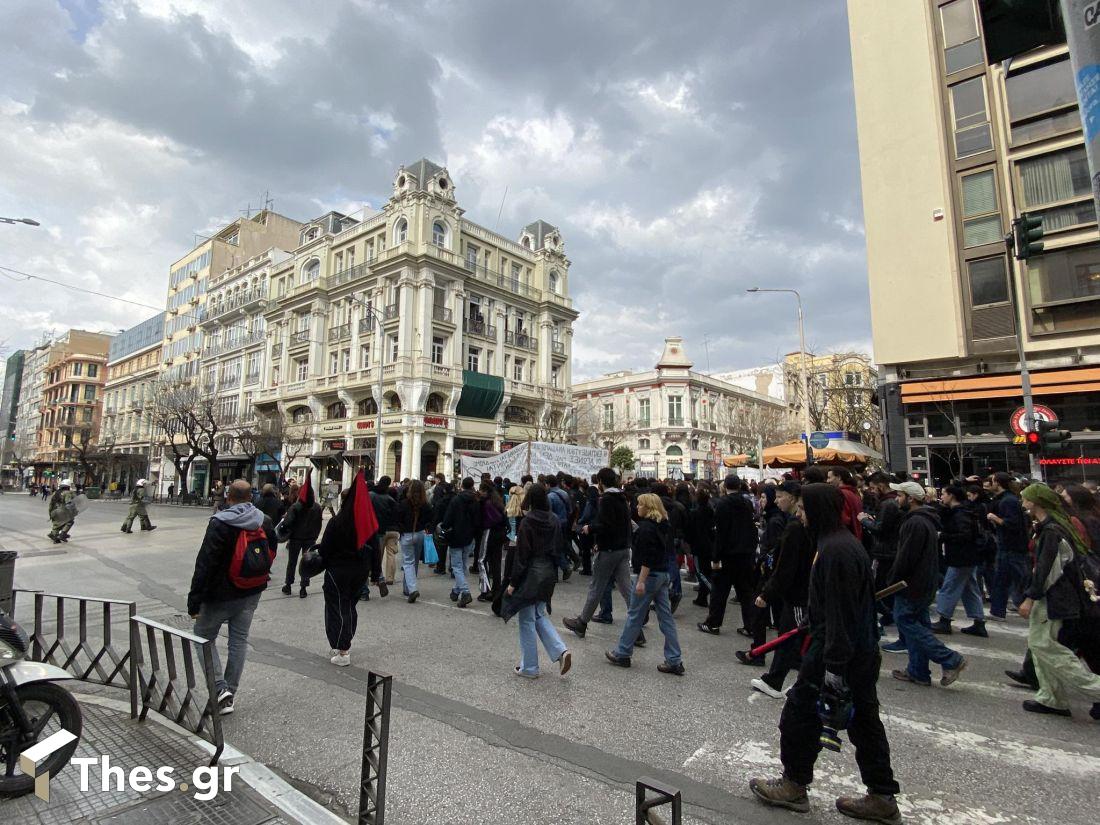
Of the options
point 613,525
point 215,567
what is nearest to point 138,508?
point 215,567

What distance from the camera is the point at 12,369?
102 metres

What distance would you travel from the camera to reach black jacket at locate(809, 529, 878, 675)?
9.80ft

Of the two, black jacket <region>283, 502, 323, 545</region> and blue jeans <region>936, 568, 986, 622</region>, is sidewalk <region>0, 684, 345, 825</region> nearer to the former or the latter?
black jacket <region>283, 502, 323, 545</region>

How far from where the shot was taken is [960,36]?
71.6 feet

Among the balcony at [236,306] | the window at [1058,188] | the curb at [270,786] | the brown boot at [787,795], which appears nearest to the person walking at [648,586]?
the brown boot at [787,795]

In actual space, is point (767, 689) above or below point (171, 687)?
below

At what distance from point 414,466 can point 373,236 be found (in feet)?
54.5

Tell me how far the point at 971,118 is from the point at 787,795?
27.5 m

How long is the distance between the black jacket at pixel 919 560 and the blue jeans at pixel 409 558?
256 inches

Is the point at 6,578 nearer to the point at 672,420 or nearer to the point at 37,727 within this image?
the point at 37,727

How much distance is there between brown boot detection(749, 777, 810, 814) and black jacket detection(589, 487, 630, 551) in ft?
10.7

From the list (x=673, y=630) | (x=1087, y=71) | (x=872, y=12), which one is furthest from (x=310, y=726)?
(x=872, y=12)

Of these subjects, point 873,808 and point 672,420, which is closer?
point 873,808

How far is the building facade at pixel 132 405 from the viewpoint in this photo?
183 ft
